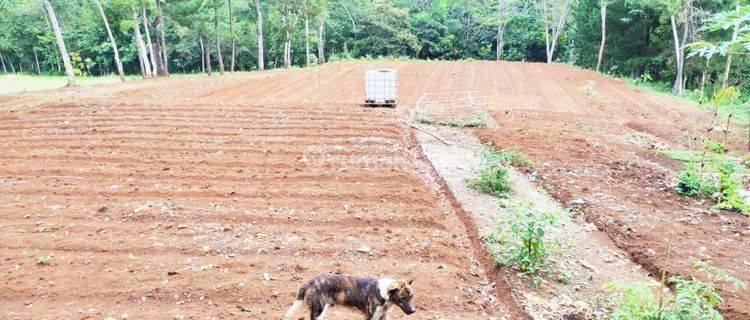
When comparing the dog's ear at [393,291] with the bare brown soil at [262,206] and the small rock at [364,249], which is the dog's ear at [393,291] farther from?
the small rock at [364,249]

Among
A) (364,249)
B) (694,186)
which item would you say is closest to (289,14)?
(694,186)

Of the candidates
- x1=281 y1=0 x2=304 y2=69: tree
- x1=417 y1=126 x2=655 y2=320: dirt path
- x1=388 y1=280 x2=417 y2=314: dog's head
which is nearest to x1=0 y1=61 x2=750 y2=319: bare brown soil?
x1=417 y1=126 x2=655 y2=320: dirt path

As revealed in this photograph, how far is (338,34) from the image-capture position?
145 feet

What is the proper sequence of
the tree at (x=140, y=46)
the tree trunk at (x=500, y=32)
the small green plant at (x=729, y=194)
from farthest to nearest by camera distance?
the tree trunk at (x=500, y=32), the tree at (x=140, y=46), the small green plant at (x=729, y=194)

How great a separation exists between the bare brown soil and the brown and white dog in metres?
0.76

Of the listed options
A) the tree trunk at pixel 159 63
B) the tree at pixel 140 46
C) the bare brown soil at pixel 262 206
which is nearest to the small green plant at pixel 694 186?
the bare brown soil at pixel 262 206

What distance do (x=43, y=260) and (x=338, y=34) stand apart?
40.8 m

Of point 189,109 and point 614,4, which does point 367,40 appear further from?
point 189,109

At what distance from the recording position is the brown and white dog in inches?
152

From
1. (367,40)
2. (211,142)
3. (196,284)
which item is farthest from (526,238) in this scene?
(367,40)

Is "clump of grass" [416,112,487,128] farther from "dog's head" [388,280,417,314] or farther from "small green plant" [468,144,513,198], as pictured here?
"dog's head" [388,280,417,314]

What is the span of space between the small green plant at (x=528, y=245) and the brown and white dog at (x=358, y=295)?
201cm

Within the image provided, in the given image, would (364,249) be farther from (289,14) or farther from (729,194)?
(289,14)

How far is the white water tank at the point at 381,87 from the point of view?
15.0 meters
